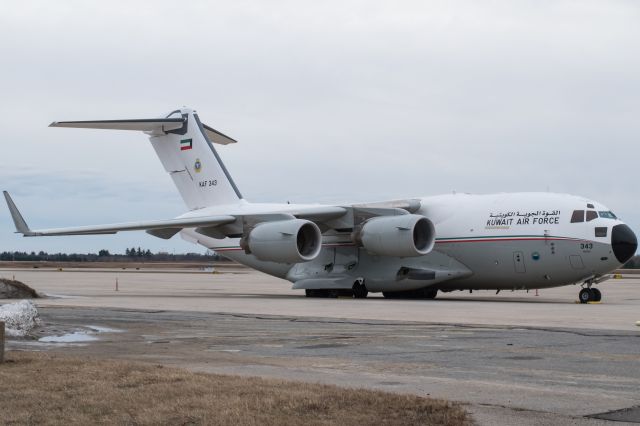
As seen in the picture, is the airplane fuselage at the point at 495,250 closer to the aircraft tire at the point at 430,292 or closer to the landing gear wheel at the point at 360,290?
the landing gear wheel at the point at 360,290

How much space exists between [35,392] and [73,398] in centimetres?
46

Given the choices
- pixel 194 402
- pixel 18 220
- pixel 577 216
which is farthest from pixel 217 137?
pixel 194 402

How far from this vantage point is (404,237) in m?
26.5

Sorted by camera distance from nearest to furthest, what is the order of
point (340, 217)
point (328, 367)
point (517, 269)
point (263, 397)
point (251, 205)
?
point (263, 397) < point (328, 367) < point (517, 269) < point (340, 217) < point (251, 205)

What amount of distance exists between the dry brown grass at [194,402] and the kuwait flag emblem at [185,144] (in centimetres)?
2438

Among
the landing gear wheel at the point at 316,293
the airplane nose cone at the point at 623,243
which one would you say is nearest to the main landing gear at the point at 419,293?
the landing gear wheel at the point at 316,293

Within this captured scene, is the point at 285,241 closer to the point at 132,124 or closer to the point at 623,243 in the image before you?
the point at 132,124

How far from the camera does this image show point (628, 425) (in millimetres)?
6535

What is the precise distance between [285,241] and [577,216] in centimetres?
834

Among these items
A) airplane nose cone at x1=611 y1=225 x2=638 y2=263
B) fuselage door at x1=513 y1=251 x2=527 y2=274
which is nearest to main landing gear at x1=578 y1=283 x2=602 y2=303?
airplane nose cone at x1=611 y1=225 x2=638 y2=263

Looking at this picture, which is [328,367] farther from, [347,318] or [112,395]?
[347,318]

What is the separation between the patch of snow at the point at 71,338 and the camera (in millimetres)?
13034

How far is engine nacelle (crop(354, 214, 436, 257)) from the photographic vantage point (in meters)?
26.5

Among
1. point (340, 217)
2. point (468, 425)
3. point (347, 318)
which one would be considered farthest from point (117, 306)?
point (468, 425)
